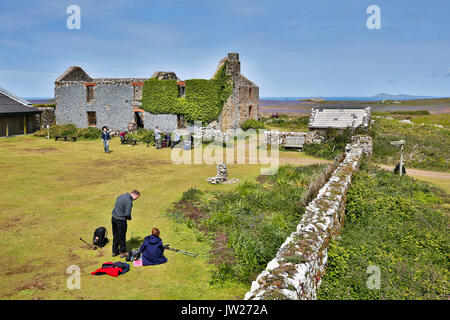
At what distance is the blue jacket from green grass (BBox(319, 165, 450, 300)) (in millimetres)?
3790

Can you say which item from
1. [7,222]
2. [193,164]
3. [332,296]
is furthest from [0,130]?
[332,296]

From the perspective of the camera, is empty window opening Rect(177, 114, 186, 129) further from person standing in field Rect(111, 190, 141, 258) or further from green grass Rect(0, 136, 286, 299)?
person standing in field Rect(111, 190, 141, 258)

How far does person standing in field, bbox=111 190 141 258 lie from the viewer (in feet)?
24.6

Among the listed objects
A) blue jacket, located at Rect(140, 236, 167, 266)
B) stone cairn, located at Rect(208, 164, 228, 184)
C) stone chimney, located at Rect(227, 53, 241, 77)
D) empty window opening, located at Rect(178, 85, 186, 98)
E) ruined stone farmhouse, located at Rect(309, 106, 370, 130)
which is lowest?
blue jacket, located at Rect(140, 236, 167, 266)

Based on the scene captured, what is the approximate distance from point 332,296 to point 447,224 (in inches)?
214

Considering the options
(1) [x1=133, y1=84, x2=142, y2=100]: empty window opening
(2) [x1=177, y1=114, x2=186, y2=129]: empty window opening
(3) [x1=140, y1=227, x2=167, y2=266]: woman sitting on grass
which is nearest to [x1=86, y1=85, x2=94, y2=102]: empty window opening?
(1) [x1=133, y1=84, x2=142, y2=100]: empty window opening

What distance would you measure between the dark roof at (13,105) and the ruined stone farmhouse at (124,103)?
2.63 m

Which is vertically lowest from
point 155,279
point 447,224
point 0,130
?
point 155,279

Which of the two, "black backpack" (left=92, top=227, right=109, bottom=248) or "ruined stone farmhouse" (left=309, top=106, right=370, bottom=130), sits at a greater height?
"ruined stone farmhouse" (left=309, top=106, right=370, bottom=130)

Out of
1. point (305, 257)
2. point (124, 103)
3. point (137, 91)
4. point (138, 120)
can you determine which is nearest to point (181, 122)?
point (138, 120)

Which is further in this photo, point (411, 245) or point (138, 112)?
point (138, 112)

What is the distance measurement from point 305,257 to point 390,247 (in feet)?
10.8
